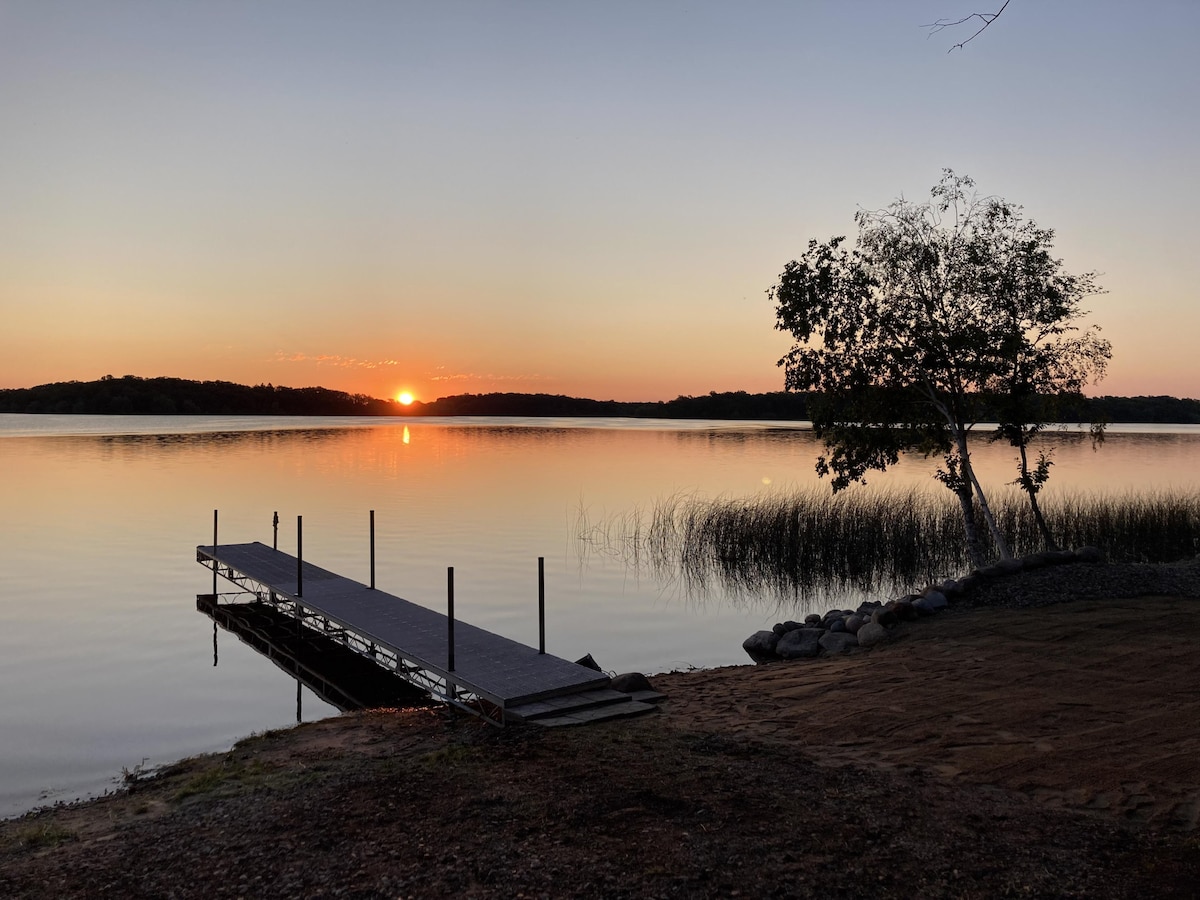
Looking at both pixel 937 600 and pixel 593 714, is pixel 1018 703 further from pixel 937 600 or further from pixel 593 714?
pixel 937 600

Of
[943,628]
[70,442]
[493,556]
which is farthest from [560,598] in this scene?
[70,442]

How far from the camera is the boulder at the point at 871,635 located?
497 inches

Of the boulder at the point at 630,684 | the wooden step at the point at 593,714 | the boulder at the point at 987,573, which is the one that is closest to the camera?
the wooden step at the point at 593,714

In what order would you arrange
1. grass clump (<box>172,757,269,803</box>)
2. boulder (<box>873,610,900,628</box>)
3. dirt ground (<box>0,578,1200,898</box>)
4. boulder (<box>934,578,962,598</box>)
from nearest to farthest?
dirt ground (<box>0,578,1200,898</box>) < grass clump (<box>172,757,269,803</box>) < boulder (<box>873,610,900,628</box>) < boulder (<box>934,578,962,598</box>)

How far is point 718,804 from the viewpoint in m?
6.63

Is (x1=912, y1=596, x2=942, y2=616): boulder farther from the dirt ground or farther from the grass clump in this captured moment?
the grass clump

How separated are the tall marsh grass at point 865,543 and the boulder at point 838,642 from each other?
244 inches

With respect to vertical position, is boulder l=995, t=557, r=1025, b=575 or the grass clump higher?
boulder l=995, t=557, r=1025, b=575

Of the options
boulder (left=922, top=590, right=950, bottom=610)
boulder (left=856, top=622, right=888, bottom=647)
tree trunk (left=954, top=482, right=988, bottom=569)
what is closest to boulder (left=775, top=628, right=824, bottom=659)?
boulder (left=856, top=622, right=888, bottom=647)

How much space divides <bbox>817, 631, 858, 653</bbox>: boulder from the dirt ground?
251 cm

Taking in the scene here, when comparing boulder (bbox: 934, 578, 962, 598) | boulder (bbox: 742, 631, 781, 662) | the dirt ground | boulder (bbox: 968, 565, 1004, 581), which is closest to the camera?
the dirt ground

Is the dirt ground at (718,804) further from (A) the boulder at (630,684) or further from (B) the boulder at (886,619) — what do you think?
(B) the boulder at (886,619)

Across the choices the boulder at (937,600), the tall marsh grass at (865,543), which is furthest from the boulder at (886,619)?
the tall marsh grass at (865,543)

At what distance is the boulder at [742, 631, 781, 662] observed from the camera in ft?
47.1
